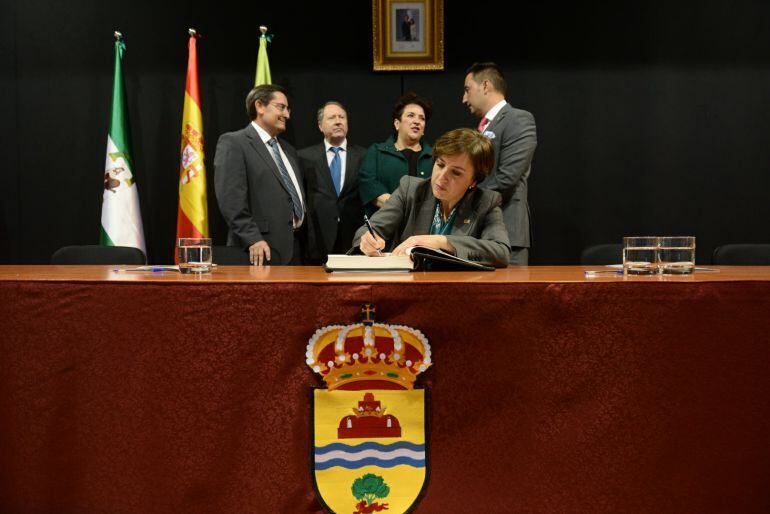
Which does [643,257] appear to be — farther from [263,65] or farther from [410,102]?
[263,65]

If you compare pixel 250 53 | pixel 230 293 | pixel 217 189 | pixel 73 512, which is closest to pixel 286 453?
pixel 230 293

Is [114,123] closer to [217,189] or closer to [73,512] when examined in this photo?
[217,189]

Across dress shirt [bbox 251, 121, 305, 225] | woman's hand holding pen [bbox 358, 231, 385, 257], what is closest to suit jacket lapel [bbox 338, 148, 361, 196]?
dress shirt [bbox 251, 121, 305, 225]

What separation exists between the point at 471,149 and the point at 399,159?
1436 mm

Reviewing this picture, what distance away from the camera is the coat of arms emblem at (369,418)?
120 centimetres

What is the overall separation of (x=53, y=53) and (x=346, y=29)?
2.04m

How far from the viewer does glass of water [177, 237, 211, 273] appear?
156 cm

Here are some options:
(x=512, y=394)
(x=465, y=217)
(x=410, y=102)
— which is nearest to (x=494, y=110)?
(x=410, y=102)

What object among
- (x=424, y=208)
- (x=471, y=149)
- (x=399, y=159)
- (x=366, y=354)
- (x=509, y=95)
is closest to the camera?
(x=366, y=354)

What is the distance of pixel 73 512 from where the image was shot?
4.11ft

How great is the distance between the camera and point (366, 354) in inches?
47.3

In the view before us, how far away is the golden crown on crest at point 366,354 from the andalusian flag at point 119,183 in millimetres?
3079

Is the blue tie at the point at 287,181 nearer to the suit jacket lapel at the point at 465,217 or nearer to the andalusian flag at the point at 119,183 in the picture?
the andalusian flag at the point at 119,183

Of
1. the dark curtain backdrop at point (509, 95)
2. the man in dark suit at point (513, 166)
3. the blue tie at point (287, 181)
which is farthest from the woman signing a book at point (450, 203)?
the dark curtain backdrop at point (509, 95)
